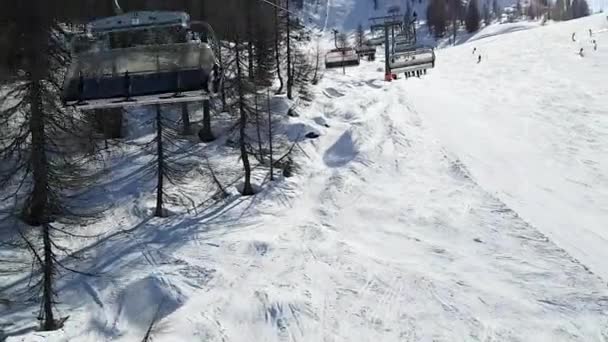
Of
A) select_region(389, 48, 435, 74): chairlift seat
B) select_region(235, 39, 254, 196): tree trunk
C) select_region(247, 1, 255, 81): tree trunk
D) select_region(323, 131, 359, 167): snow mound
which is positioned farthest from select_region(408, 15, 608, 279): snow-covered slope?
select_region(247, 1, 255, 81): tree trunk

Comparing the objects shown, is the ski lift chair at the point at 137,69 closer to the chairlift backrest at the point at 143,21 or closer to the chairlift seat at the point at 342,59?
the chairlift backrest at the point at 143,21

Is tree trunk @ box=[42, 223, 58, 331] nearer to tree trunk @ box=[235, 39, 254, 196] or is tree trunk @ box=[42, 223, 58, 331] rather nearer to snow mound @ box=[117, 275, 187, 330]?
snow mound @ box=[117, 275, 187, 330]

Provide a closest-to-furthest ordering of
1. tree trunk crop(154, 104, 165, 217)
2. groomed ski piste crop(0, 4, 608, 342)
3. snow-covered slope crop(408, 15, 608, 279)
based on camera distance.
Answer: groomed ski piste crop(0, 4, 608, 342) < snow-covered slope crop(408, 15, 608, 279) < tree trunk crop(154, 104, 165, 217)

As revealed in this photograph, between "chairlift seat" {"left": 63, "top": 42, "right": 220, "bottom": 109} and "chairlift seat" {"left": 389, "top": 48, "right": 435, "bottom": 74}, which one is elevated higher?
"chairlift seat" {"left": 389, "top": 48, "right": 435, "bottom": 74}

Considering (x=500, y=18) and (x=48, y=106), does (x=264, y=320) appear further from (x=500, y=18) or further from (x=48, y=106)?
(x=500, y=18)

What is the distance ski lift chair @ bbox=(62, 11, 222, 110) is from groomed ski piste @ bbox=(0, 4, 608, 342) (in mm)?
8390

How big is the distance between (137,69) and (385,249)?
12590mm

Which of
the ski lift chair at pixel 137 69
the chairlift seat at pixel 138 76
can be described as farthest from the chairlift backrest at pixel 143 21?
the chairlift seat at pixel 138 76

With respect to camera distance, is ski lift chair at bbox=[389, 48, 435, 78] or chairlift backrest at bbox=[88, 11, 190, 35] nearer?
chairlift backrest at bbox=[88, 11, 190, 35]

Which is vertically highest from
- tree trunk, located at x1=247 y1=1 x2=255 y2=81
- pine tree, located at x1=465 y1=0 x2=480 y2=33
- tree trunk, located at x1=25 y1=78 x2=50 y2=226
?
pine tree, located at x1=465 y1=0 x2=480 y2=33

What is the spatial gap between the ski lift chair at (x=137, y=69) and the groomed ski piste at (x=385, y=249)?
8.39 meters

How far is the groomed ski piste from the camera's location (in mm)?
15250

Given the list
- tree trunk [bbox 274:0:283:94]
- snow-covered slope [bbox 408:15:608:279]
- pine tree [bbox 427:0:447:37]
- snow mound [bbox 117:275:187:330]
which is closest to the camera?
snow mound [bbox 117:275:187:330]

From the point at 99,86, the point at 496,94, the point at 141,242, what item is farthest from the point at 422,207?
the point at 496,94
